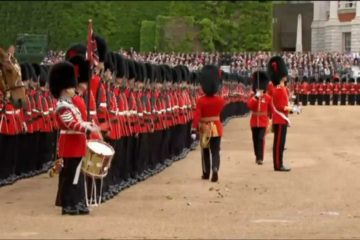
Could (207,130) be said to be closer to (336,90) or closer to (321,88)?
(336,90)

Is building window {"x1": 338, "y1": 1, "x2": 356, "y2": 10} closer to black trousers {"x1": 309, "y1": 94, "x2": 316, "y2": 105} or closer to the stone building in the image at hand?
the stone building

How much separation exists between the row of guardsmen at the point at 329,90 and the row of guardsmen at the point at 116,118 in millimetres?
33600

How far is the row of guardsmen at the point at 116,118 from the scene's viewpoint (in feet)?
41.8

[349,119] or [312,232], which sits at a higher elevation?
[312,232]

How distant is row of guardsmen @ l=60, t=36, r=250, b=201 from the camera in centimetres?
1258

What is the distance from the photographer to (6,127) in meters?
14.6

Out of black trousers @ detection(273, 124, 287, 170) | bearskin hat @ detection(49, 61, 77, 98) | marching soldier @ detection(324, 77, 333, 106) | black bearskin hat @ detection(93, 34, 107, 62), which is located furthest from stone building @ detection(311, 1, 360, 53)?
bearskin hat @ detection(49, 61, 77, 98)

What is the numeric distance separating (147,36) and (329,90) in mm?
18850

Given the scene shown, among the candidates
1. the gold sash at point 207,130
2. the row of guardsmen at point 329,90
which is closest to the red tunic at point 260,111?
the gold sash at point 207,130

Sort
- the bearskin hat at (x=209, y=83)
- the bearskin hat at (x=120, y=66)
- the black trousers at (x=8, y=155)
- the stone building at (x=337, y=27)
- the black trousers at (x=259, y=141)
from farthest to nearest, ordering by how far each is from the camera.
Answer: the stone building at (x=337, y=27)
the black trousers at (x=259, y=141)
the bearskin hat at (x=209, y=83)
the black trousers at (x=8, y=155)
the bearskin hat at (x=120, y=66)

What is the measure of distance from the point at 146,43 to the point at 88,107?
56947 mm

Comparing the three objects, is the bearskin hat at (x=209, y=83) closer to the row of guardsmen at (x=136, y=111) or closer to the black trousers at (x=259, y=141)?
the row of guardsmen at (x=136, y=111)

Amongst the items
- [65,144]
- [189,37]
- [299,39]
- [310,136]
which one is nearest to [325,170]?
[65,144]

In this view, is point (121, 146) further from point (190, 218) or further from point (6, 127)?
point (190, 218)
